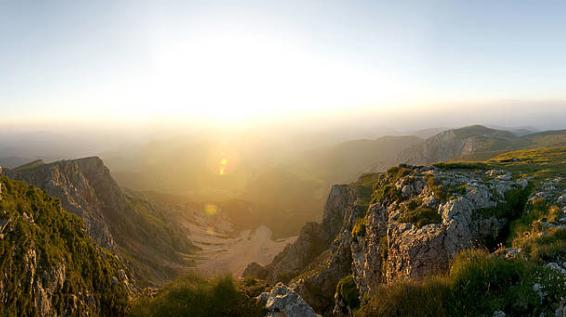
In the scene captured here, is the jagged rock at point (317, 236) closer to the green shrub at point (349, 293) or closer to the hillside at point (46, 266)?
the green shrub at point (349, 293)

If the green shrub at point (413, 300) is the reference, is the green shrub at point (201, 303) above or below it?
below

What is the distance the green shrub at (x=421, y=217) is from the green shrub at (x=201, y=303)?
46.6 ft

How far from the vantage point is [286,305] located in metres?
16.7

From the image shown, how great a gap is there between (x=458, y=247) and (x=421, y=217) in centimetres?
432

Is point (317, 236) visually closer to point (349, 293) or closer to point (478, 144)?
point (349, 293)

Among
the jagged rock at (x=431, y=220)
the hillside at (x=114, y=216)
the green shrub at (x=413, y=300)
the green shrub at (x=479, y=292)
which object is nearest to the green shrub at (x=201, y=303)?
the green shrub at (x=413, y=300)

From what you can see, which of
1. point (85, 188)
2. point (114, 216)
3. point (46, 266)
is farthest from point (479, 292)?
point (114, 216)

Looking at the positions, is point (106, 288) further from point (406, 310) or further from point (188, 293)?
point (406, 310)

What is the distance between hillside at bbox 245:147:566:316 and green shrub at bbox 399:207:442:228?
0.26 feet

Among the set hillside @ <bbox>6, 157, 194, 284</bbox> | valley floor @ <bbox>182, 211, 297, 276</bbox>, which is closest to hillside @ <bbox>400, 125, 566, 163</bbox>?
valley floor @ <bbox>182, 211, 297, 276</bbox>

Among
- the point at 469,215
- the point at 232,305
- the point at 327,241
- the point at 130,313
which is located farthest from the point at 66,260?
the point at 327,241

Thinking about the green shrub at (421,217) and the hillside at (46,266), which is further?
the green shrub at (421,217)

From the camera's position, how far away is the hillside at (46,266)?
17875mm

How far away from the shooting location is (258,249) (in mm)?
178125
